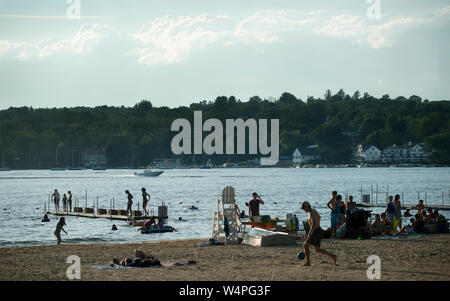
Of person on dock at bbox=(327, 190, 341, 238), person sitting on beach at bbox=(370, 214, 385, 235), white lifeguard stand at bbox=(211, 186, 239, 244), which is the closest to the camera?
white lifeguard stand at bbox=(211, 186, 239, 244)

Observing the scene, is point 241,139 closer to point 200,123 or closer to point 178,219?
point 200,123

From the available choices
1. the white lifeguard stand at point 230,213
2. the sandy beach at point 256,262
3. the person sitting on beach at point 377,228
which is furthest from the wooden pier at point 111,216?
the person sitting on beach at point 377,228

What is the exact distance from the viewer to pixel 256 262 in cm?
1820

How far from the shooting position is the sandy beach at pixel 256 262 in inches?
617

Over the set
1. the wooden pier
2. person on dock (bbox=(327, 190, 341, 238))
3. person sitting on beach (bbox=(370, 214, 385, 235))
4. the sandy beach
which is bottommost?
the wooden pier

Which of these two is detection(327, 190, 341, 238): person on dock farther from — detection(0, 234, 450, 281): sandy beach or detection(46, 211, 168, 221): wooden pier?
detection(46, 211, 168, 221): wooden pier

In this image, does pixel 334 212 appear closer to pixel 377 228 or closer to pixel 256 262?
pixel 377 228

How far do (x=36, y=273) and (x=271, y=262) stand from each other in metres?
6.14

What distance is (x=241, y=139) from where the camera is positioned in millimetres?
193750

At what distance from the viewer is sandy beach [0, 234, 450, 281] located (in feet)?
51.4

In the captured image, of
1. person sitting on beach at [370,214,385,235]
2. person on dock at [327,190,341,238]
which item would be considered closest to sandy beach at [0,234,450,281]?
person on dock at [327,190,341,238]
